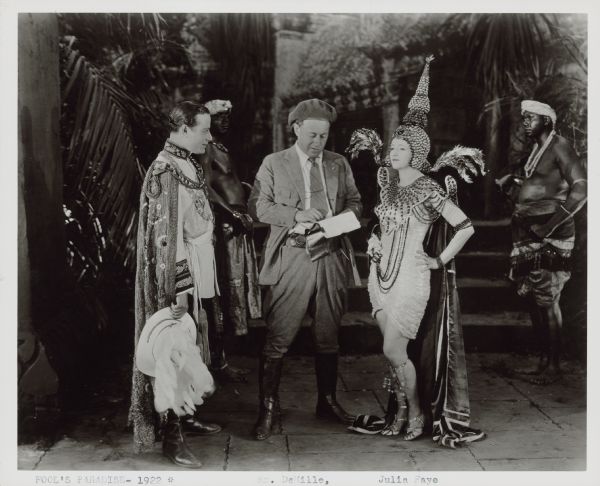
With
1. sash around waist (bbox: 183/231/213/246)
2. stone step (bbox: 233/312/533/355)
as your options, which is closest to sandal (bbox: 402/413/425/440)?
sash around waist (bbox: 183/231/213/246)

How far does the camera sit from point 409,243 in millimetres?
4602

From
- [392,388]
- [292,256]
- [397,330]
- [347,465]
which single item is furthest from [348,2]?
[347,465]

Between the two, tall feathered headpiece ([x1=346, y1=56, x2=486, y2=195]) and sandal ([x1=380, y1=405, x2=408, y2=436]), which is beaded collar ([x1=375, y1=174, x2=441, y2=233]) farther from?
sandal ([x1=380, y1=405, x2=408, y2=436])

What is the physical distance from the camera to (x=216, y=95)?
20.3ft

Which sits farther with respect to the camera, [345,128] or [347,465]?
[345,128]

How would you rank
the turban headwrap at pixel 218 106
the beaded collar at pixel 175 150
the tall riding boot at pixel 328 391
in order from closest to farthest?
the beaded collar at pixel 175 150 → the tall riding boot at pixel 328 391 → the turban headwrap at pixel 218 106

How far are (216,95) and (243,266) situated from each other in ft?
4.38

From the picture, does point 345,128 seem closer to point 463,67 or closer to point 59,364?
point 463,67

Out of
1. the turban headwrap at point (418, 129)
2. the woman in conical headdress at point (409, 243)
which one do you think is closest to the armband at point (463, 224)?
the woman in conical headdress at point (409, 243)

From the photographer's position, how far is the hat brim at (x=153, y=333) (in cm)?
436

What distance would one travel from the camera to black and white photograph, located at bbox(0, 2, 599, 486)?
4516 mm

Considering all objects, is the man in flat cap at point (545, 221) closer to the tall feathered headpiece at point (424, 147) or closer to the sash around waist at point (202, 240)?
the tall feathered headpiece at point (424, 147)

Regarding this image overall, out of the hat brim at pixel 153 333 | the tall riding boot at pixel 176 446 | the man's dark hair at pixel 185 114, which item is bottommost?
the tall riding boot at pixel 176 446

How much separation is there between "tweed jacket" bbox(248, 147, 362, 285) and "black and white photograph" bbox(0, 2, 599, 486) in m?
0.01
